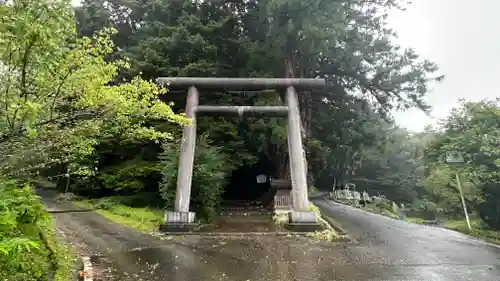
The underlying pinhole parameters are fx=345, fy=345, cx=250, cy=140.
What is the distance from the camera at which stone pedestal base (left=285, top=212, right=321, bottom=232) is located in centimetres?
927

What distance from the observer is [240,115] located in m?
11.5

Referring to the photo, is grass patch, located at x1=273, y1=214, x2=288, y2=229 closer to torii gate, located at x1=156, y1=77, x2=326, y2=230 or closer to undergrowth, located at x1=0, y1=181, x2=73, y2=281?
torii gate, located at x1=156, y1=77, x2=326, y2=230

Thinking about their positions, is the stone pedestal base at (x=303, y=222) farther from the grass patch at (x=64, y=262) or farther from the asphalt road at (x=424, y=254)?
the grass patch at (x=64, y=262)

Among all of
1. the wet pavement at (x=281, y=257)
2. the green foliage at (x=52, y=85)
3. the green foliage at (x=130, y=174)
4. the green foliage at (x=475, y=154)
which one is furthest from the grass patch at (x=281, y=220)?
the green foliage at (x=475, y=154)

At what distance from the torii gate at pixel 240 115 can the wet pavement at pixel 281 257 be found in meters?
1.00

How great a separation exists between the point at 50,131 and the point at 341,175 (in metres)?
30.8

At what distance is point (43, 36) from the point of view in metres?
2.96

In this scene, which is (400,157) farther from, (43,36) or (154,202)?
(43,36)

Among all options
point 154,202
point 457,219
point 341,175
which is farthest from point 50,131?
point 341,175

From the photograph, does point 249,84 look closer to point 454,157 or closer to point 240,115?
point 240,115

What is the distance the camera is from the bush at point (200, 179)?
10.8 metres

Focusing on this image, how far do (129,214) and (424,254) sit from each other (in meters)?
8.64

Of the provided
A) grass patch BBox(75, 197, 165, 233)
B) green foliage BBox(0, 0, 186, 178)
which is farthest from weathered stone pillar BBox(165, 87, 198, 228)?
green foliage BBox(0, 0, 186, 178)

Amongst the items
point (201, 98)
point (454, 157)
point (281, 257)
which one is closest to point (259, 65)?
point (201, 98)
